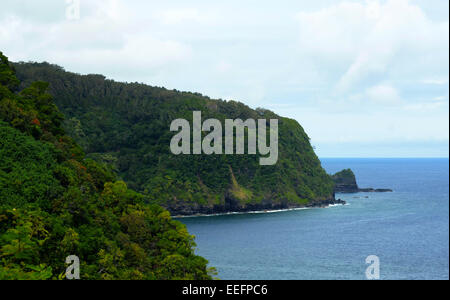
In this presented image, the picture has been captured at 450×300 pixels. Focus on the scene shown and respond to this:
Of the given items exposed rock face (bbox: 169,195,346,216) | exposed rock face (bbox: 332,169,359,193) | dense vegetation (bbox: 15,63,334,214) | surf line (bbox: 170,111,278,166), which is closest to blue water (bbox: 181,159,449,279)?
exposed rock face (bbox: 169,195,346,216)

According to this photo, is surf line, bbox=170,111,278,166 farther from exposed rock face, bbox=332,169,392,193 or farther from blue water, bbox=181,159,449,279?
exposed rock face, bbox=332,169,392,193

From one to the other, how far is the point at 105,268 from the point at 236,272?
128 feet

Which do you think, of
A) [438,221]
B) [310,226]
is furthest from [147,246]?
[438,221]

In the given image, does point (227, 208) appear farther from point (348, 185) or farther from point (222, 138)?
point (348, 185)

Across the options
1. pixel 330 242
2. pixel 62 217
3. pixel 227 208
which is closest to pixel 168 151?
pixel 227 208

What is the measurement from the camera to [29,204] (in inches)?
992

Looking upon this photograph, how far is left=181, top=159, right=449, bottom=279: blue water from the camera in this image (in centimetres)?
6506

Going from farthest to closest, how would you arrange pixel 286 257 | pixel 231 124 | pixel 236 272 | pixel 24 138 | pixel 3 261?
pixel 231 124
pixel 286 257
pixel 236 272
pixel 24 138
pixel 3 261

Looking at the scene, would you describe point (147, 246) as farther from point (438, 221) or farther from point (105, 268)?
point (438, 221)

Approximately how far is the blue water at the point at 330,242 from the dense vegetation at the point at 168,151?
32.8ft

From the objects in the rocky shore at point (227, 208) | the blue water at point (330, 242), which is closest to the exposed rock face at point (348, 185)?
the blue water at point (330, 242)

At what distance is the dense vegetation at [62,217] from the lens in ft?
75.4
